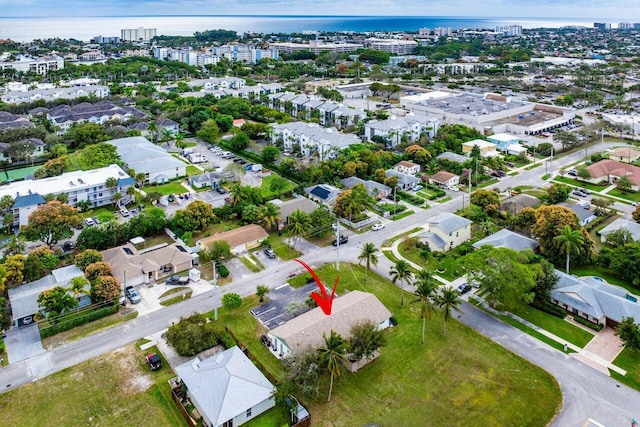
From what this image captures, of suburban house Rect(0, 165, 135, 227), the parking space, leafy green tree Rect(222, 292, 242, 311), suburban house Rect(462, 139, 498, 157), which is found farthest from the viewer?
suburban house Rect(462, 139, 498, 157)

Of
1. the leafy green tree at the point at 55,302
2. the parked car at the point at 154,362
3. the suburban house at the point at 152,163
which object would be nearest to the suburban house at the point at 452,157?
the suburban house at the point at 152,163

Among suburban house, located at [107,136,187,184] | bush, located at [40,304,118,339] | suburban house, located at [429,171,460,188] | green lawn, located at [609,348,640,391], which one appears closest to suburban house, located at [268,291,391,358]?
bush, located at [40,304,118,339]

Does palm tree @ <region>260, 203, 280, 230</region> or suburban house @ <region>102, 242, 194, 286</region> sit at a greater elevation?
palm tree @ <region>260, 203, 280, 230</region>

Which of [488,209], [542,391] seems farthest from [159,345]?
[488,209]

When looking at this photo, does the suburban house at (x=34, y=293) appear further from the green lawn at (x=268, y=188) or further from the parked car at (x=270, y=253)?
the green lawn at (x=268, y=188)

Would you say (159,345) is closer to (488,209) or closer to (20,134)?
(488,209)

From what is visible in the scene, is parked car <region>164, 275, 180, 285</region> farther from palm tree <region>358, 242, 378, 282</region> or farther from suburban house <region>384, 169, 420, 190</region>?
suburban house <region>384, 169, 420, 190</region>
